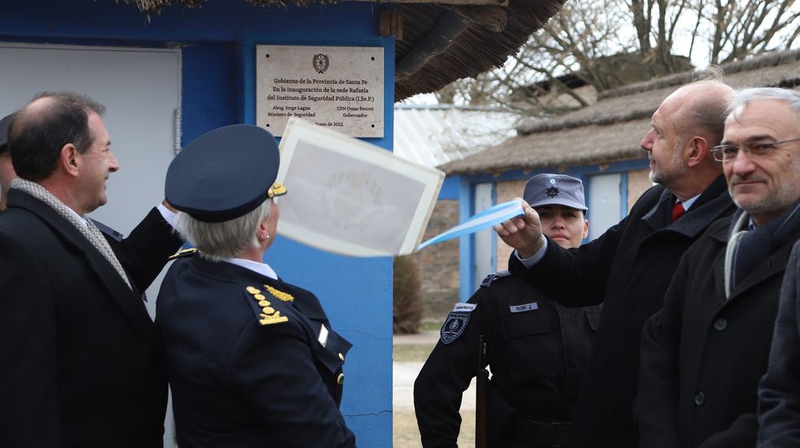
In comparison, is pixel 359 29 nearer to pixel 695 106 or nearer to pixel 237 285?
pixel 695 106

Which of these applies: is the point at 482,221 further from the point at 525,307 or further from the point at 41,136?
the point at 41,136

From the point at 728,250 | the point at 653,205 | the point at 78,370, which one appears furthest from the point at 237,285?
the point at 653,205

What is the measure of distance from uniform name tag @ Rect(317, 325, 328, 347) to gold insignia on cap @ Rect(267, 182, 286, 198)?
391 millimetres

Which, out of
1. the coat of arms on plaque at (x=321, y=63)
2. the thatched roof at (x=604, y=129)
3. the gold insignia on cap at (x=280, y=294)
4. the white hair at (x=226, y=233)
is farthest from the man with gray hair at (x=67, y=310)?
the thatched roof at (x=604, y=129)

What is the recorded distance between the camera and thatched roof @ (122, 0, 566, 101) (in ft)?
15.3

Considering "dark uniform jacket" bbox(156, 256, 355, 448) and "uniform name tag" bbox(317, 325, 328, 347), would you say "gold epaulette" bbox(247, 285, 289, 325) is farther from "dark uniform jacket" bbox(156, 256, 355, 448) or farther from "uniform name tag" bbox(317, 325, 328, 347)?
"uniform name tag" bbox(317, 325, 328, 347)

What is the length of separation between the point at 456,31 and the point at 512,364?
1817 mm

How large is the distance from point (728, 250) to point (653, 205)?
803 millimetres

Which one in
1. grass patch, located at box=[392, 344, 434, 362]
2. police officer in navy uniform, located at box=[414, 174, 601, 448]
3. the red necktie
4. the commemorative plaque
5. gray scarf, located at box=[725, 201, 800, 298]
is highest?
the commemorative plaque

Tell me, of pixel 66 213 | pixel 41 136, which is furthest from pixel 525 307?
pixel 41 136

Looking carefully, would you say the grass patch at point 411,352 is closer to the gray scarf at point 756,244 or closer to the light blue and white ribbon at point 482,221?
the light blue and white ribbon at point 482,221

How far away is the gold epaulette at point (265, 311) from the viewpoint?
2.68 meters

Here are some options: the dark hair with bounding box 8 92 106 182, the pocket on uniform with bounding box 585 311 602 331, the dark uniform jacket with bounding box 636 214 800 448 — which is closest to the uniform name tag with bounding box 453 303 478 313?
the pocket on uniform with bounding box 585 311 602 331

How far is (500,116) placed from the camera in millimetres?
25281
